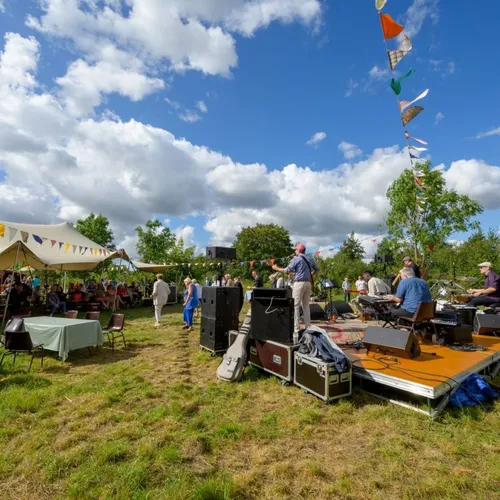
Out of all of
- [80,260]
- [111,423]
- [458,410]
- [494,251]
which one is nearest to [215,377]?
[111,423]

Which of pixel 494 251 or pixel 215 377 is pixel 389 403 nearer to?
pixel 215 377

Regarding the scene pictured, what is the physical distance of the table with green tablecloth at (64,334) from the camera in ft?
18.4

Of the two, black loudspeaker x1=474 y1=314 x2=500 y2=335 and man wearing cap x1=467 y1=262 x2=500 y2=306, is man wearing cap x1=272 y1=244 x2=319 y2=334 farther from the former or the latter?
man wearing cap x1=467 y1=262 x2=500 y2=306

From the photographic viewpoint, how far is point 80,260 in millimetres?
12711

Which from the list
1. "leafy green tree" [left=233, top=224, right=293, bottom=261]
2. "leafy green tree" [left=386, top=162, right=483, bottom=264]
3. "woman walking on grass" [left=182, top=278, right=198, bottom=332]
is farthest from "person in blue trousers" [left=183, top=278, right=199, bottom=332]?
"leafy green tree" [left=233, top=224, right=293, bottom=261]

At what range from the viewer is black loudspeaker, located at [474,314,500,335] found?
6027 mm

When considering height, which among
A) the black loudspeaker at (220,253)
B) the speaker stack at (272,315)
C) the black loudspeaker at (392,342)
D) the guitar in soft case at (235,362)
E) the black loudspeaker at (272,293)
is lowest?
the guitar in soft case at (235,362)

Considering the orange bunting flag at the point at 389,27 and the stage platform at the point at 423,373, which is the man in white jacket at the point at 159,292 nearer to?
the stage platform at the point at 423,373

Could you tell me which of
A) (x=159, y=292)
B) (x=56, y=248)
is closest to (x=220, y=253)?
(x=159, y=292)

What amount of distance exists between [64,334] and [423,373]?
5.54 metres

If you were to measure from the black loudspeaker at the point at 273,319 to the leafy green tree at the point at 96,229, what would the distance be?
80.3ft

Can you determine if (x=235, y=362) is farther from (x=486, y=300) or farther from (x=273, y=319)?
(x=486, y=300)

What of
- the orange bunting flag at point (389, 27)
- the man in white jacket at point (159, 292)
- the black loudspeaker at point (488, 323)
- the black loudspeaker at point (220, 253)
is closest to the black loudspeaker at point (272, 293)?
the black loudspeaker at point (220, 253)

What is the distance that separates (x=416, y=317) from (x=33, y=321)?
6.84 metres
